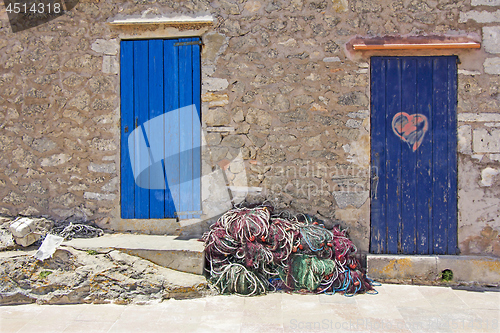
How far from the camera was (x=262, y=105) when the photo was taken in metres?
4.15

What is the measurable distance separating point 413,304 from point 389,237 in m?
0.83

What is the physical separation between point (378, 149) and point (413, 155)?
0.40m

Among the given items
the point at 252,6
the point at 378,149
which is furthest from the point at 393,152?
the point at 252,6

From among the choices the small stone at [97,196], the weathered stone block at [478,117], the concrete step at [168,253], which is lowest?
the concrete step at [168,253]

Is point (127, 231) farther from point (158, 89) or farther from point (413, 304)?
point (413, 304)

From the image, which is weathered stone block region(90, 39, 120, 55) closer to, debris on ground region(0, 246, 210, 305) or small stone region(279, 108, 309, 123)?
small stone region(279, 108, 309, 123)

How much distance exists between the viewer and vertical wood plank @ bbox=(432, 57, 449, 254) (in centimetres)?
404

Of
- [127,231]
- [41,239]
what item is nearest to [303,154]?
[127,231]

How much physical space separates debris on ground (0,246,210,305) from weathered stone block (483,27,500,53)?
4057mm

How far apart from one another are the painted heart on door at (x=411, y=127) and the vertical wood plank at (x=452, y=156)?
300 millimetres

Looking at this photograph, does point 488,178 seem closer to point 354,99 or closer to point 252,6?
point 354,99

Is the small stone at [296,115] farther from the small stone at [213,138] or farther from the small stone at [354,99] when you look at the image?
the small stone at [213,138]

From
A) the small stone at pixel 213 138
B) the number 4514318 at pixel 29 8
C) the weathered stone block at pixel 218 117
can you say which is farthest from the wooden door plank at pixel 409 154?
the number 4514318 at pixel 29 8

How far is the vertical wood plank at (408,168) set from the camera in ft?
13.3
